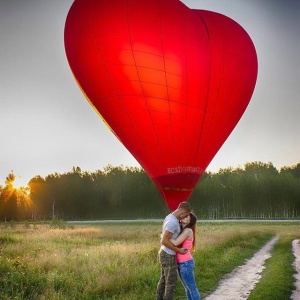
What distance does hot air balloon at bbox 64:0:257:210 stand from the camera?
13320mm

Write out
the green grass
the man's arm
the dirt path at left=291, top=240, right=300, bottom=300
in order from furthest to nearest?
the dirt path at left=291, top=240, right=300, bottom=300 < the green grass < the man's arm

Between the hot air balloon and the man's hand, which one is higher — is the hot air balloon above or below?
above

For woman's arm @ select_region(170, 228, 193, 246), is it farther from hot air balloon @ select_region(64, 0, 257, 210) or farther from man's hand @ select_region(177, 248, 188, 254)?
hot air balloon @ select_region(64, 0, 257, 210)

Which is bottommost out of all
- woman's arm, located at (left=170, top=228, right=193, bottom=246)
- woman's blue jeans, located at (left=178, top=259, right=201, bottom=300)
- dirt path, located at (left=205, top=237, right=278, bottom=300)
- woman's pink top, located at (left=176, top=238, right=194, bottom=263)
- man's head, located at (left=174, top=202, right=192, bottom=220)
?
dirt path, located at (left=205, top=237, right=278, bottom=300)

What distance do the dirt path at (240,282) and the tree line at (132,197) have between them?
6658 cm

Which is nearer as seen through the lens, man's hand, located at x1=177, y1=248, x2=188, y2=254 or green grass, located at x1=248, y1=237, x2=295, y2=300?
man's hand, located at x1=177, y1=248, x2=188, y2=254

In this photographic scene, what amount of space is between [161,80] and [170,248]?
7.64m

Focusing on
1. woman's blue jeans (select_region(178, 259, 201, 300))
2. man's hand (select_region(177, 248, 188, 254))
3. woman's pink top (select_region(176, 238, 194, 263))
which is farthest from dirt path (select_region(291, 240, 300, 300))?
man's hand (select_region(177, 248, 188, 254))

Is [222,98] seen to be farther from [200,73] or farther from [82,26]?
[82,26]

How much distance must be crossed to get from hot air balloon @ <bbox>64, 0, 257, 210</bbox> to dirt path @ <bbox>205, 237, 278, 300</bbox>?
3.03 metres

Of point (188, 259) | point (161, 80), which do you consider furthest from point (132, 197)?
point (188, 259)

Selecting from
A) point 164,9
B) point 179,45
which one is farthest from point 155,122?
point 164,9

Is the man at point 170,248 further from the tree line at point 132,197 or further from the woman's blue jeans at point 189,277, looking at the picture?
the tree line at point 132,197

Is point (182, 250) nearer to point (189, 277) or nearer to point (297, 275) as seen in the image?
point (189, 277)
